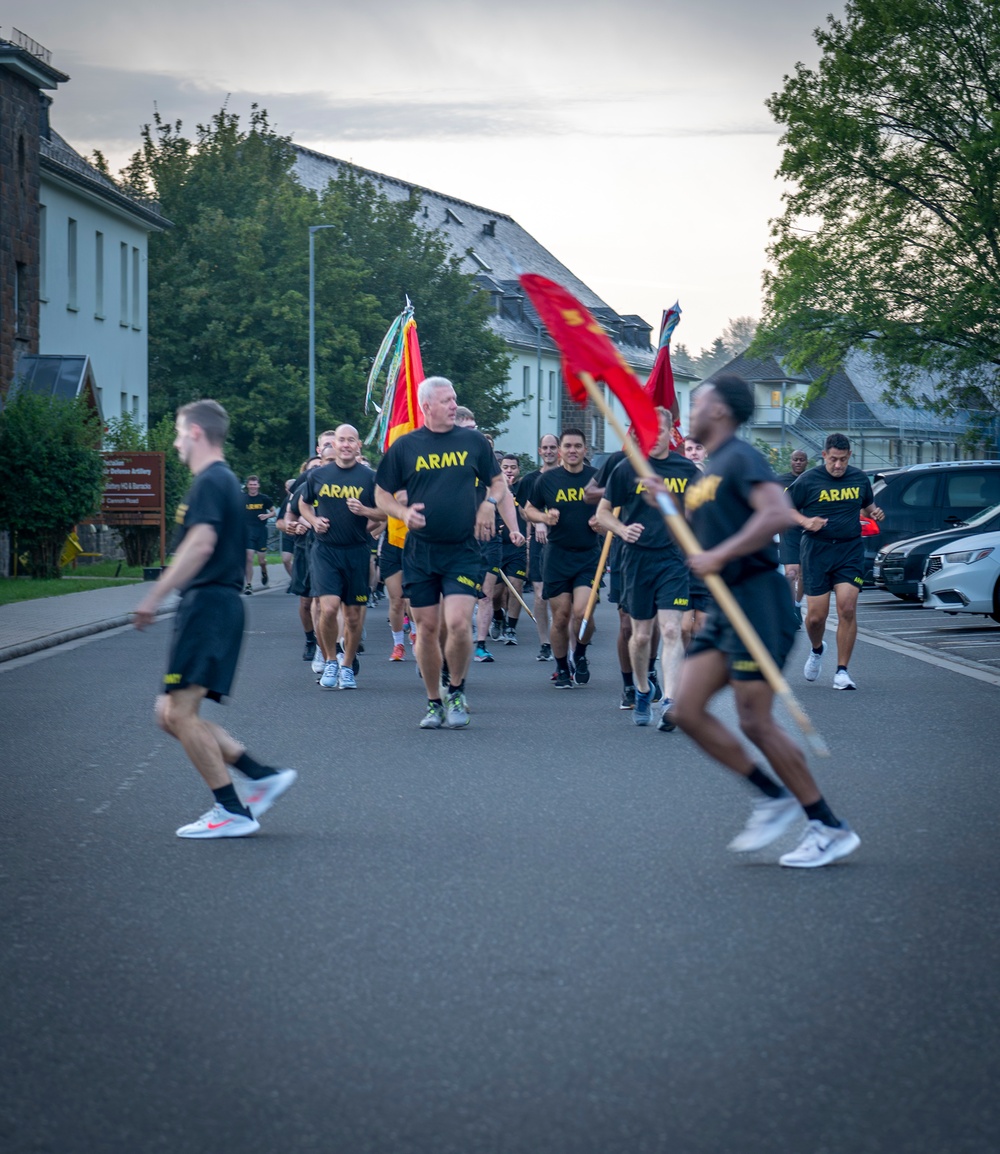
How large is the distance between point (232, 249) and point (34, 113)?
19.2 metres

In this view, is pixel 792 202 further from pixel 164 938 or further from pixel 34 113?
pixel 164 938

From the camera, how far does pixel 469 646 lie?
36.1ft

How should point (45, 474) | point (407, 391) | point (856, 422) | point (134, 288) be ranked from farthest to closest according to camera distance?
point (856, 422) < point (134, 288) < point (45, 474) < point (407, 391)

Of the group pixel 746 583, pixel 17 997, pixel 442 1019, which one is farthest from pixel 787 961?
pixel 17 997

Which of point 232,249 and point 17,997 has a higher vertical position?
point 232,249

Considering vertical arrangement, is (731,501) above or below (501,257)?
below

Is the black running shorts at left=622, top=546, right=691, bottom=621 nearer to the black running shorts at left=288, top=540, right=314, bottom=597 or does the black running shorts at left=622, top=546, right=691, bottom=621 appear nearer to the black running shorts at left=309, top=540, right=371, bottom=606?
the black running shorts at left=309, top=540, right=371, bottom=606

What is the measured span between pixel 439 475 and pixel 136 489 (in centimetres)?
2394

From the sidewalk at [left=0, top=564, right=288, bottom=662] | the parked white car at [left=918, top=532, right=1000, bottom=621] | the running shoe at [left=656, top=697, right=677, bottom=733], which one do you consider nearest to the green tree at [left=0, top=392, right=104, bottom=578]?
the sidewalk at [left=0, top=564, right=288, bottom=662]

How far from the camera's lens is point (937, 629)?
20.9 metres

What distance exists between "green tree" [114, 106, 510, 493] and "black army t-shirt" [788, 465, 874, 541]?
40.6 meters

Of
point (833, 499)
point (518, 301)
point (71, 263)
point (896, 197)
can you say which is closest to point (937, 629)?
point (833, 499)

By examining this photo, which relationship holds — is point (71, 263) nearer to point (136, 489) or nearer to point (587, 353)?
point (136, 489)

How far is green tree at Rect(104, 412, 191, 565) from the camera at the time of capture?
35.5 m
